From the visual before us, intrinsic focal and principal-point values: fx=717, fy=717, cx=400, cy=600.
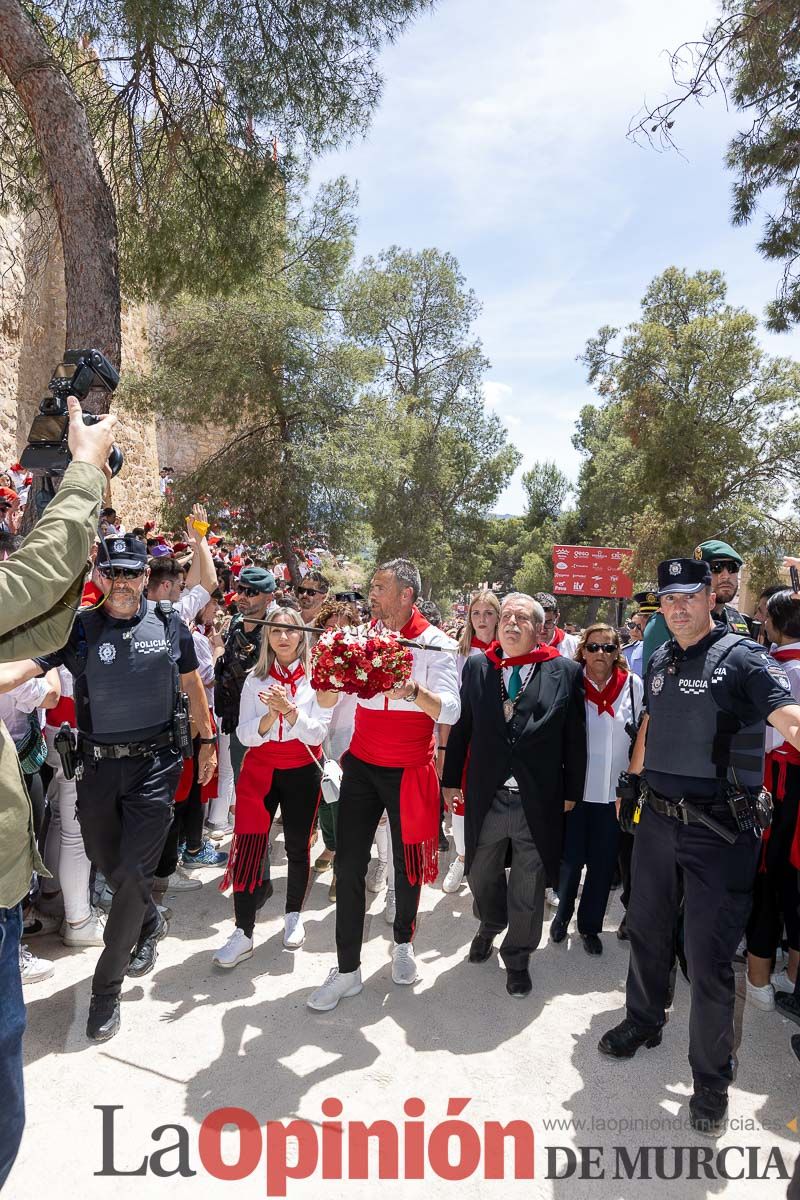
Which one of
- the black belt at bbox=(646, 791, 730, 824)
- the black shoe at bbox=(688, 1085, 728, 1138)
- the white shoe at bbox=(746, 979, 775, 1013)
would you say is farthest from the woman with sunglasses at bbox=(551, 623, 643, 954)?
the black shoe at bbox=(688, 1085, 728, 1138)

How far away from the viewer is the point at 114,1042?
11.0ft

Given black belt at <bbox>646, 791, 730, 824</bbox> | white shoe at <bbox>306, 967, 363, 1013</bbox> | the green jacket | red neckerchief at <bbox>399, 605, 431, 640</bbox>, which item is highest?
the green jacket

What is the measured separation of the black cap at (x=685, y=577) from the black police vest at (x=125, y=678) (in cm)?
254

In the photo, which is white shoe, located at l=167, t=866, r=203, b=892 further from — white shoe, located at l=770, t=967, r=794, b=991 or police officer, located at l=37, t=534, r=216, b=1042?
white shoe, located at l=770, t=967, r=794, b=991

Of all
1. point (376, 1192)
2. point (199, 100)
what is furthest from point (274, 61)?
point (376, 1192)

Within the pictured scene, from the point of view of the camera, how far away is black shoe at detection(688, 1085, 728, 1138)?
289 cm

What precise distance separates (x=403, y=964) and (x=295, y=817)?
3.34ft

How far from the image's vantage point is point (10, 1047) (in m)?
1.87

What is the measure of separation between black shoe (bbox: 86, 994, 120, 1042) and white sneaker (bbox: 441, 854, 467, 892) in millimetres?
2539

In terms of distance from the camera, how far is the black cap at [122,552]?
3686 mm

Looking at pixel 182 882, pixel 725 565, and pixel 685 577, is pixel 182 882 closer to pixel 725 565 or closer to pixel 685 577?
pixel 685 577

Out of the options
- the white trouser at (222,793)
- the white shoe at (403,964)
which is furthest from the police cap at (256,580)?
the white shoe at (403,964)

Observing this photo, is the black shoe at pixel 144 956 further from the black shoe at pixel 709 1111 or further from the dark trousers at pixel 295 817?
the black shoe at pixel 709 1111

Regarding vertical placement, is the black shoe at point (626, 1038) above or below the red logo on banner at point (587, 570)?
below
